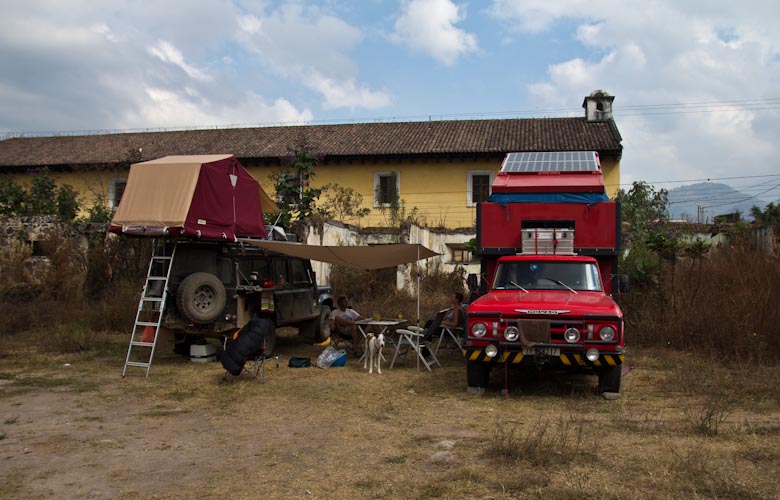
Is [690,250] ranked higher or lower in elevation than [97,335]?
higher

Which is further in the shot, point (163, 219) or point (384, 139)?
point (384, 139)

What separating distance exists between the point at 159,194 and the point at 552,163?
22.1 ft

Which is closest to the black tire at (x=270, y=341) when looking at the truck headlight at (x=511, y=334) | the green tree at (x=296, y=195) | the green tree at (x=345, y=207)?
the truck headlight at (x=511, y=334)

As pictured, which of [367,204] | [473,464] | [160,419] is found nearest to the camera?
[473,464]

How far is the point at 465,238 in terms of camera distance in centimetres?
2208

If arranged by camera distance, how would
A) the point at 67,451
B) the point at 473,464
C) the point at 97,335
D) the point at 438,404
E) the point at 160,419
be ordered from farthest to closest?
the point at 97,335, the point at 438,404, the point at 160,419, the point at 67,451, the point at 473,464

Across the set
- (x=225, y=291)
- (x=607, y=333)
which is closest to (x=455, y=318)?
(x=225, y=291)

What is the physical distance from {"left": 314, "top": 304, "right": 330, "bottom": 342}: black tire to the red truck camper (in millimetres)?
3850

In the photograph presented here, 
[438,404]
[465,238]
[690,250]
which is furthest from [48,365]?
[465,238]

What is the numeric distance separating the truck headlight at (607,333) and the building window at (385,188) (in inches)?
821

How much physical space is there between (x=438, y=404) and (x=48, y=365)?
6466mm

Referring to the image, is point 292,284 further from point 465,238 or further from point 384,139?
point 384,139

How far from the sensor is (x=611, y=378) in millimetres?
8008

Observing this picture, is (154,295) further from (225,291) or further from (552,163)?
(552,163)
